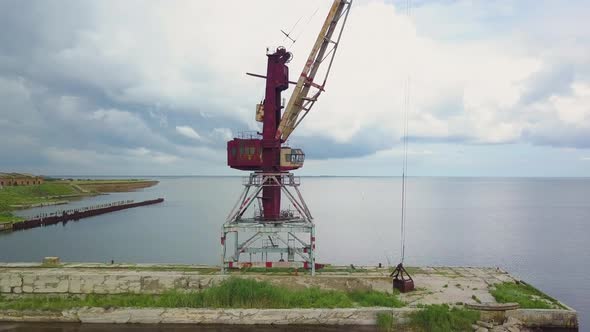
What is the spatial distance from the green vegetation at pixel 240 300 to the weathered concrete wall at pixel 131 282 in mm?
576

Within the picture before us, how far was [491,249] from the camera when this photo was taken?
2173 inches

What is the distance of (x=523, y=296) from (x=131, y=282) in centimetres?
2224

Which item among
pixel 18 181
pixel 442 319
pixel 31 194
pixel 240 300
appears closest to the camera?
pixel 442 319

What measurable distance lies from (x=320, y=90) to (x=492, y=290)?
16.3m

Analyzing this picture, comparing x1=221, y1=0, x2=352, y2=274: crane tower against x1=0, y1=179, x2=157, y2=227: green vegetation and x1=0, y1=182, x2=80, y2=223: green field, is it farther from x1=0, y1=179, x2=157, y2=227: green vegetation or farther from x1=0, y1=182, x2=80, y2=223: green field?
x1=0, y1=182, x2=80, y2=223: green field

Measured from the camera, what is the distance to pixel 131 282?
25.8 meters

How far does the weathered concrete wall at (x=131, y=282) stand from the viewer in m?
25.3

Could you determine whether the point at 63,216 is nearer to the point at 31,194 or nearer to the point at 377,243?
the point at 31,194

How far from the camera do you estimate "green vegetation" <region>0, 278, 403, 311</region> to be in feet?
78.1

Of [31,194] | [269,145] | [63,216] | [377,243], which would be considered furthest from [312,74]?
[31,194]

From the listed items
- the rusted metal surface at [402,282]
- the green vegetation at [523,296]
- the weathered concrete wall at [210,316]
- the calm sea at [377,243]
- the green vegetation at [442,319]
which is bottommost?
the calm sea at [377,243]

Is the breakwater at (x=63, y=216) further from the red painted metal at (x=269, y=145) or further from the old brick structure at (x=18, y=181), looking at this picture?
the red painted metal at (x=269, y=145)

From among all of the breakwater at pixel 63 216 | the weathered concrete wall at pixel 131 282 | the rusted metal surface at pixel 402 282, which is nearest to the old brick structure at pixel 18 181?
the breakwater at pixel 63 216

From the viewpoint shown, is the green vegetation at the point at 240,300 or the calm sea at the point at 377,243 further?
the calm sea at the point at 377,243
